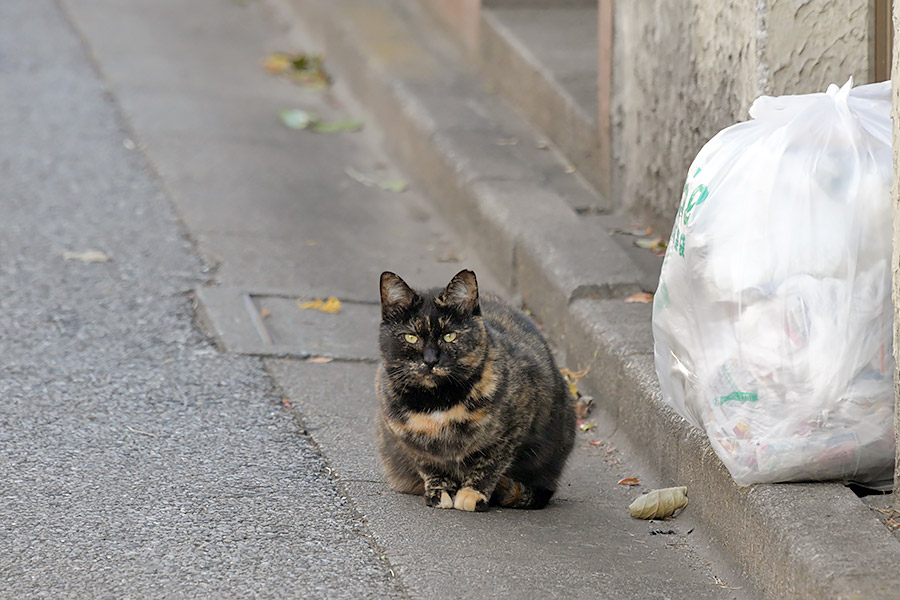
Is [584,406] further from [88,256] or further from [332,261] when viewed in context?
[88,256]

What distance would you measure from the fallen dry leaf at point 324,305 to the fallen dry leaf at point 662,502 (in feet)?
6.17

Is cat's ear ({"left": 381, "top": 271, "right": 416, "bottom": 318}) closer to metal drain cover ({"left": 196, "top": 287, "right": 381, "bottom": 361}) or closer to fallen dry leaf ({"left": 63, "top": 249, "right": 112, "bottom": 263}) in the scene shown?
metal drain cover ({"left": 196, "top": 287, "right": 381, "bottom": 361})

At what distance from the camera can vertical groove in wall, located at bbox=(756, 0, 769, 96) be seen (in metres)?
3.94

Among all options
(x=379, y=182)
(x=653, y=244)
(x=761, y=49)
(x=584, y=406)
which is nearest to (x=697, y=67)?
(x=761, y=49)

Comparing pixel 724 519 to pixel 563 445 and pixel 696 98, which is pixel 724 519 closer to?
pixel 563 445

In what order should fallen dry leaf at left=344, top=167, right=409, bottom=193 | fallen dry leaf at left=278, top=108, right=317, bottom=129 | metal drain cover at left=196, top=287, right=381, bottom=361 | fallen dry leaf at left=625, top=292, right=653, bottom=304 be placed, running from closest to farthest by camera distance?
1. fallen dry leaf at left=625, top=292, right=653, bottom=304
2. metal drain cover at left=196, top=287, right=381, bottom=361
3. fallen dry leaf at left=344, top=167, right=409, bottom=193
4. fallen dry leaf at left=278, top=108, right=317, bottom=129

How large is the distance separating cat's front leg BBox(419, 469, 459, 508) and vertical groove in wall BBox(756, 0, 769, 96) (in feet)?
5.72

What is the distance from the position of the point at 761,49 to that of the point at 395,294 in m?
1.59

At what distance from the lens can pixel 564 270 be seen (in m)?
4.56

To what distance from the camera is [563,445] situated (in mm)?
3527

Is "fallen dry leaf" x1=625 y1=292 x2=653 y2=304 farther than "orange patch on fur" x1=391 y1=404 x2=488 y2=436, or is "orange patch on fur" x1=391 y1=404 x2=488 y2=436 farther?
"fallen dry leaf" x1=625 y1=292 x2=653 y2=304

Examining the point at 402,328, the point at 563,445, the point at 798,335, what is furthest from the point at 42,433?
the point at 798,335

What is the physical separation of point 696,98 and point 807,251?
1.88 metres

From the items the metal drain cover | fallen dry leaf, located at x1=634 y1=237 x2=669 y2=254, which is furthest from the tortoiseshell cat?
fallen dry leaf, located at x1=634 y1=237 x2=669 y2=254
